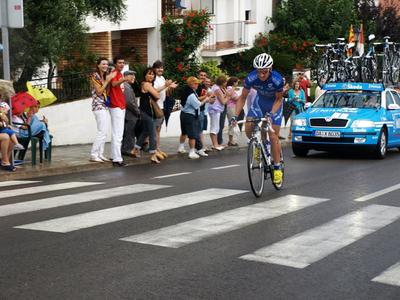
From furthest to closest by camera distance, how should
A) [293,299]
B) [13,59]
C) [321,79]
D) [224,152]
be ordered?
1. [321,79]
2. [224,152]
3. [13,59]
4. [293,299]

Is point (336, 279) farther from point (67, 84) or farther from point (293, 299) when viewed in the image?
point (67, 84)

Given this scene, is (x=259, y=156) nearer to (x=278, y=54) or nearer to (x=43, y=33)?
(x=43, y=33)

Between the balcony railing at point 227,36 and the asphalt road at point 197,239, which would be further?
the balcony railing at point 227,36

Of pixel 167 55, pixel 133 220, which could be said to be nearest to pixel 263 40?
pixel 167 55

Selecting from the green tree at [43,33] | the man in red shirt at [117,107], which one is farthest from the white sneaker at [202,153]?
the green tree at [43,33]

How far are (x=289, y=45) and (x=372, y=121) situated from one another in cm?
2012

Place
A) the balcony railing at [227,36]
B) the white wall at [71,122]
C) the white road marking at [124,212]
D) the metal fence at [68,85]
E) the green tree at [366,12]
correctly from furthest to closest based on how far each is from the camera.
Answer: the green tree at [366,12] < the balcony railing at [227,36] < the metal fence at [68,85] < the white wall at [71,122] < the white road marking at [124,212]

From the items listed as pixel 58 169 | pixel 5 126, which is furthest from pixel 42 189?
pixel 58 169

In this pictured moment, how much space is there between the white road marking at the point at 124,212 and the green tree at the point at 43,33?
639cm

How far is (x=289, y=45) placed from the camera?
122 ft

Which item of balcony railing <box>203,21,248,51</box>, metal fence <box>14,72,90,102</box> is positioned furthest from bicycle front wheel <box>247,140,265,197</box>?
balcony railing <box>203,21,248,51</box>

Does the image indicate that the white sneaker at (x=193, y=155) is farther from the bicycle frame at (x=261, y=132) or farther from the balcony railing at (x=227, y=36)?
the balcony railing at (x=227, y=36)

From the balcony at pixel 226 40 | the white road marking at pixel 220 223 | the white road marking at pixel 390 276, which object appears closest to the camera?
the white road marking at pixel 390 276

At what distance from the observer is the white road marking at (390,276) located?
6.64 meters
